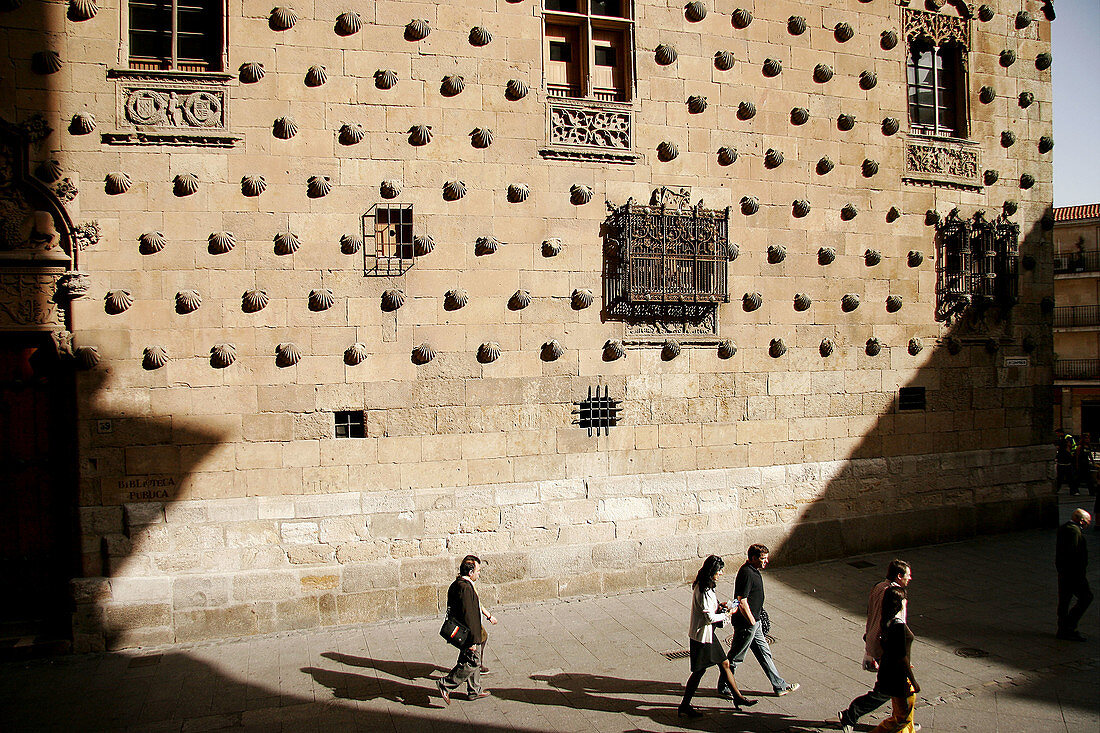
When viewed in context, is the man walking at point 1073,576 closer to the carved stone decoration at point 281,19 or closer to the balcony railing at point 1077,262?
the carved stone decoration at point 281,19

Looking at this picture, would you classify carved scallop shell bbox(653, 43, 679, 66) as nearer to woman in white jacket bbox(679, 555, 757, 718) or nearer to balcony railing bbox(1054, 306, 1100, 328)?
woman in white jacket bbox(679, 555, 757, 718)

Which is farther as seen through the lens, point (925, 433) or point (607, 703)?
point (925, 433)

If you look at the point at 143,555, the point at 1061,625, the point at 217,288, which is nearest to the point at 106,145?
the point at 217,288

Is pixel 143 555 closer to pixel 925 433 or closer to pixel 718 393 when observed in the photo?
pixel 718 393

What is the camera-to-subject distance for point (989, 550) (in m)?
10.9

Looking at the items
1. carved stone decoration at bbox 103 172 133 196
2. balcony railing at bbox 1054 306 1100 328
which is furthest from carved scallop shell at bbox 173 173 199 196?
balcony railing at bbox 1054 306 1100 328

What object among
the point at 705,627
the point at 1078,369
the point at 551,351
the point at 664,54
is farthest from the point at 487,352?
the point at 1078,369

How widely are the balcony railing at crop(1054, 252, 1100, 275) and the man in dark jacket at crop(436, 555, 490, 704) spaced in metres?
33.7

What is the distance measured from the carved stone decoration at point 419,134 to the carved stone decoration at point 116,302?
3680mm

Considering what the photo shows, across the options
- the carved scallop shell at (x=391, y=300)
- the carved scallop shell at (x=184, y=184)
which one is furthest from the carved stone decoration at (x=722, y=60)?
the carved scallop shell at (x=184, y=184)

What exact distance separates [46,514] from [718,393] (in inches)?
329

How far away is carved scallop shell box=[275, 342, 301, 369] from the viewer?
27.2 ft

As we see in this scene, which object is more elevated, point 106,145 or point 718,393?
point 106,145

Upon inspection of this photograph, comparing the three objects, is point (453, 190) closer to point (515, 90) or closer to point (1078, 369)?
point (515, 90)
